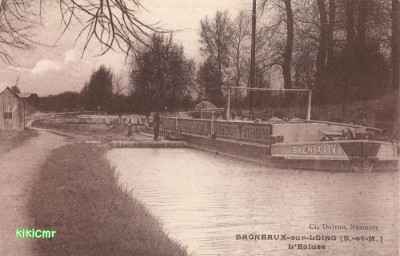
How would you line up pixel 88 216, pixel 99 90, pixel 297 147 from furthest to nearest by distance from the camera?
1. pixel 297 147
2. pixel 99 90
3. pixel 88 216

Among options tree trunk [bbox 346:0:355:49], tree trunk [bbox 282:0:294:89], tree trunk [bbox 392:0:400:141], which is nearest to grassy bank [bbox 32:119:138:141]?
tree trunk [bbox 282:0:294:89]

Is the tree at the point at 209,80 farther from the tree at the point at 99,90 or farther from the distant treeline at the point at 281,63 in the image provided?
the tree at the point at 99,90

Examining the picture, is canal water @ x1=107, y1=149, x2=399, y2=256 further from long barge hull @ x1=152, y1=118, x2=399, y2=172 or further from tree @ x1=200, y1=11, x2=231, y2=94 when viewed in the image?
tree @ x1=200, y1=11, x2=231, y2=94

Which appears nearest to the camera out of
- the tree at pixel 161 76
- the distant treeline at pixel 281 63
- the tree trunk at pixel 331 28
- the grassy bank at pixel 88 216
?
the grassy bank at pixel 88 216

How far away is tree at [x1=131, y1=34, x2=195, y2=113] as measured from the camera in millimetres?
4154

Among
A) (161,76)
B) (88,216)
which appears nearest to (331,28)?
(161,76)

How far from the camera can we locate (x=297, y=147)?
549 cm

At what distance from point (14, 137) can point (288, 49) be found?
2.39 m

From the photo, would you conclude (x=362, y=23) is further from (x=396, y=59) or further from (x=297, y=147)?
(x=297, y=147)

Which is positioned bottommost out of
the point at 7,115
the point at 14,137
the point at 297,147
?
the point at 297,147

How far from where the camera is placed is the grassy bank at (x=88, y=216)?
3.75 m

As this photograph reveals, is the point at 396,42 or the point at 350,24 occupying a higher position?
the point at 350,24

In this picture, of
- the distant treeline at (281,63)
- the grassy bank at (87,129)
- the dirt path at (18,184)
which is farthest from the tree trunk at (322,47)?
the dirt path at (18,184)

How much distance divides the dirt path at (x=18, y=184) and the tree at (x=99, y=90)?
465 mm
